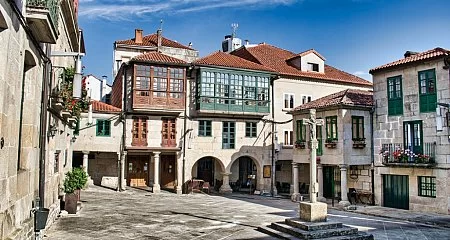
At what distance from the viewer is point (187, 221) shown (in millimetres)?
16406

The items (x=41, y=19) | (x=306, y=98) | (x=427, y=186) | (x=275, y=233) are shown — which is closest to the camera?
(x=41, y=19)

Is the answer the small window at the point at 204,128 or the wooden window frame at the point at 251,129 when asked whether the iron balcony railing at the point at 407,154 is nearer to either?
the wooden window frame at the point at 251,129

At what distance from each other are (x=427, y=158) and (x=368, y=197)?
4.61 m

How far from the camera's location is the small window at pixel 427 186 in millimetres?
18938

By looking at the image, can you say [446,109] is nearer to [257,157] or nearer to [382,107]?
[382,107]

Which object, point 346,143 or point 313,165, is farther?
point 346,143

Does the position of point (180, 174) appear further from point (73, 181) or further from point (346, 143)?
point (73, 181)

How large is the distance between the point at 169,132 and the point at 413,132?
635 inches

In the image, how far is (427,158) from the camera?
18844 mm

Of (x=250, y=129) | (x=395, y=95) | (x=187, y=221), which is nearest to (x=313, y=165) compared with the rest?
(x=187, y=221)

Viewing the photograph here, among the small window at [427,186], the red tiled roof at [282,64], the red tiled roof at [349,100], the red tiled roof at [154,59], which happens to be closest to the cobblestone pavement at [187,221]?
the small window at [427,186]

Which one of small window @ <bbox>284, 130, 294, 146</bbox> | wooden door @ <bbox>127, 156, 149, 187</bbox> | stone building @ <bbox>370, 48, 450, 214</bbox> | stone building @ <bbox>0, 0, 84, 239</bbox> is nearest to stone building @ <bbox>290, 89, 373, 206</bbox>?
stone building @ <bbox>370, 48, 450, 214</bbox>

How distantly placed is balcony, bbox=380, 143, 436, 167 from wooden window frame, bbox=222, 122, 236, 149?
38.1 ft

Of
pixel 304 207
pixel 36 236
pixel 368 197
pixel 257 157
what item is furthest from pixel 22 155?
pixel 257 157
